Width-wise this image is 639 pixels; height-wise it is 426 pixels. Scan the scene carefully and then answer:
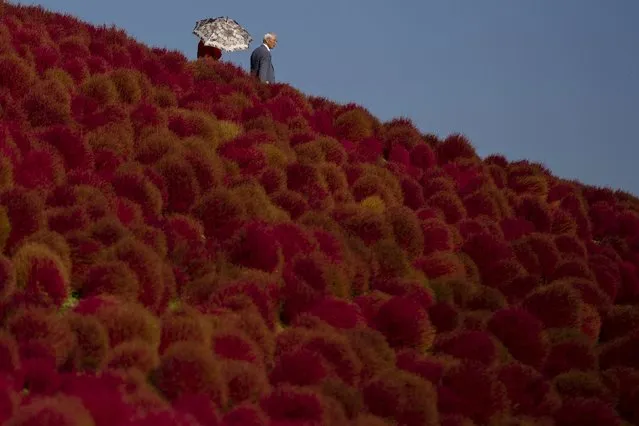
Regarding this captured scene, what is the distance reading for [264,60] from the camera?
36.6 feet

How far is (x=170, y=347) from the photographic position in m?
3.17

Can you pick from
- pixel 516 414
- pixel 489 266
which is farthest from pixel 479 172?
pixel 516 414

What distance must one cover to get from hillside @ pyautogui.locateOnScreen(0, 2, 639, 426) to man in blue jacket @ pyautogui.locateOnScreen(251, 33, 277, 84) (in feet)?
13.4

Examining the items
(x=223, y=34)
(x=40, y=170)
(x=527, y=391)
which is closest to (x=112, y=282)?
(x=40, y=170)

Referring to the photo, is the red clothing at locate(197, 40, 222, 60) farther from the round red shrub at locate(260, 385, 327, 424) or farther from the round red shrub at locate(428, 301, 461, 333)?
the round red shrub at locate(260, 385, 327, 424)

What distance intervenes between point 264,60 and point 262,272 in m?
7.34

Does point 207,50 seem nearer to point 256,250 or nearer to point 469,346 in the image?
point 256,250

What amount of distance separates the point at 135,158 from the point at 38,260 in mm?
1546

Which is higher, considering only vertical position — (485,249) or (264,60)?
(264,60)

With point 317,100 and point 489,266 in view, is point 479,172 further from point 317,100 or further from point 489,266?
point 489,266

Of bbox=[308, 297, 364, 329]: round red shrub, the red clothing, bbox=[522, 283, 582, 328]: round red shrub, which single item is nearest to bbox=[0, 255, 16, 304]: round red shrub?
bbox=[308, 297, 364, 329]: round red shrub

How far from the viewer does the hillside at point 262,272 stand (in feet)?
10.0

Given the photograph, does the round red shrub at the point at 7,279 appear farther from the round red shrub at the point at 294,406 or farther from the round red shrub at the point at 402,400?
the round red shrub at the point at 402,400

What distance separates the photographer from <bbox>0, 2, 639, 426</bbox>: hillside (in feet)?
10.0
